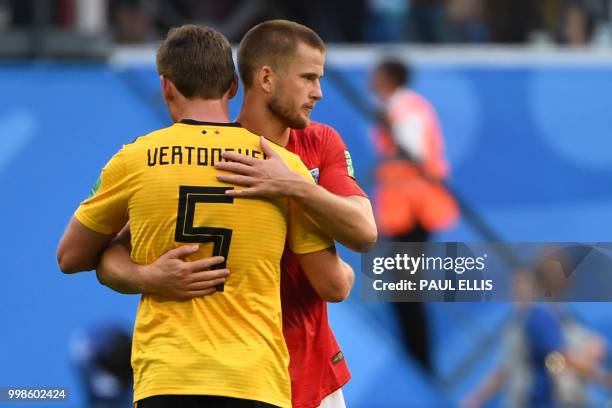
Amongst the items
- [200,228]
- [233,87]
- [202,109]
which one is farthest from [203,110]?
[200,228]

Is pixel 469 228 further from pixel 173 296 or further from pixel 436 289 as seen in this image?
pixel 173 296

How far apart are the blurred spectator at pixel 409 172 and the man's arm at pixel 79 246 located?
5.48 metres

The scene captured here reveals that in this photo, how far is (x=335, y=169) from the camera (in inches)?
151

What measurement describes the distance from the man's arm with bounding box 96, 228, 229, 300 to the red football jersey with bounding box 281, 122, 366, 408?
0.49 meters

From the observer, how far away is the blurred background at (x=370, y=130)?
8.62 metres

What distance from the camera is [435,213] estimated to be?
9.05m

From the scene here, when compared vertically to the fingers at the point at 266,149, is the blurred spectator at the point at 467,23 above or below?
above

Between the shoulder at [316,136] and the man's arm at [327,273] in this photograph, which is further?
the shoulder at [316,136]

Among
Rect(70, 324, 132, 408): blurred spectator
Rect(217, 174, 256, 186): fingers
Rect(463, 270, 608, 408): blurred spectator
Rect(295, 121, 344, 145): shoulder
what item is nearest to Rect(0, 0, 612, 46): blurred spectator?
Rect(463, 270, 608, 408): blurred spectator

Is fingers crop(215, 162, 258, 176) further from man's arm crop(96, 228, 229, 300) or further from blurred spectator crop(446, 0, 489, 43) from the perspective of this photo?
blurred spectator crop(446, 0, 489, 43)

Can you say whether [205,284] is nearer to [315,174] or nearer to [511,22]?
[315,174]

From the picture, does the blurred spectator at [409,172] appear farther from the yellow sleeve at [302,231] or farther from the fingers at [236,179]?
the fingers at [236,179]

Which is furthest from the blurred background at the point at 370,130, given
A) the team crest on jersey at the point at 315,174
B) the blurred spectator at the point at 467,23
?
the team crest on jersey at the point at 315,174

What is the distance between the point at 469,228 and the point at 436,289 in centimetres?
333
